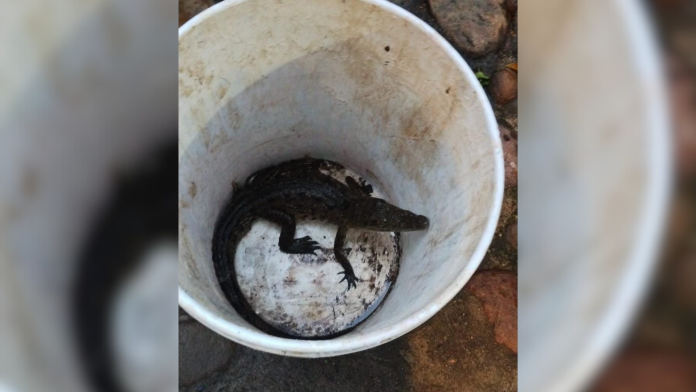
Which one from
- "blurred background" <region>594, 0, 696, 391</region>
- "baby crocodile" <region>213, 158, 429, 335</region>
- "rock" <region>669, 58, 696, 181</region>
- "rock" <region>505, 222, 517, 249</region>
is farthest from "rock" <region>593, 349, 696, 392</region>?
"rock" <region>505, 222, 517, 249</region>

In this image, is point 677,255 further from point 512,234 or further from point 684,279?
point 512,234

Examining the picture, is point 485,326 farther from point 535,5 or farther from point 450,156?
point 535,5

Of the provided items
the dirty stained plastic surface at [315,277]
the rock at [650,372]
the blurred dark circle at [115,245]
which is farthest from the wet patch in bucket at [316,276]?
the rock at [650,372]

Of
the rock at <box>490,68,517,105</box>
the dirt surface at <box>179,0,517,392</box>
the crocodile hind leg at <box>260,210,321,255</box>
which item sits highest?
the rock at <box>490,68,517,105</box>

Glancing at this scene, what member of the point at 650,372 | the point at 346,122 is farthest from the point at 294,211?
the point at 650,372

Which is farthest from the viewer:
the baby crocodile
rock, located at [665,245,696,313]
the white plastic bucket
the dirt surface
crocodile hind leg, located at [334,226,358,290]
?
crocodile hind leg, located at [334,226,358,290]

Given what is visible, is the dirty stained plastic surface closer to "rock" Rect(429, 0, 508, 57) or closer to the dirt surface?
the dirt surface

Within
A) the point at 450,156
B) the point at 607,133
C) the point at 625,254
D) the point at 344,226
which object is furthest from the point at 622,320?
the point at 344,226
